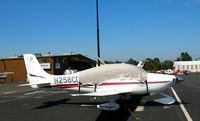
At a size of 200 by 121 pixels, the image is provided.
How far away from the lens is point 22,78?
108 ft

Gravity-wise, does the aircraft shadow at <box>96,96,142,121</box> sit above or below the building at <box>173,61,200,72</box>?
above

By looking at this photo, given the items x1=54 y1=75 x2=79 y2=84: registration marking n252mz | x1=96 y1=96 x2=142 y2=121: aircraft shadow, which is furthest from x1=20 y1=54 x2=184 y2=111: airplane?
x1=96 y1=96 x2=142 y2=121: aircraft shadow

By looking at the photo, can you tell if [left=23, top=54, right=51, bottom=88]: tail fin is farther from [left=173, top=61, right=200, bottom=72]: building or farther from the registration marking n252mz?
[left=173, top=61, right=200, bottom=72]: building

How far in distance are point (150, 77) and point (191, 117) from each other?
211 centimetres

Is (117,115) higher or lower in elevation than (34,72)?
lower

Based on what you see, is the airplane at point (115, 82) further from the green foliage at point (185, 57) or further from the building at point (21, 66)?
the green foliage at point (185, 57)

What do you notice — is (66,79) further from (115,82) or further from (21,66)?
(21,66)

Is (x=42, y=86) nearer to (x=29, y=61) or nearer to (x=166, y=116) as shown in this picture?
(x=29, y=61)

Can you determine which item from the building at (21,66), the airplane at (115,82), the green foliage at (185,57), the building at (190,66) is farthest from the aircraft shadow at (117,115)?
the green foliage at (185,57)

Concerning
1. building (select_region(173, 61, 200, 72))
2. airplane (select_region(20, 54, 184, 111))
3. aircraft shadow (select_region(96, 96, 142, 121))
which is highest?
airplane (select_region(20, 54, 184, 111))

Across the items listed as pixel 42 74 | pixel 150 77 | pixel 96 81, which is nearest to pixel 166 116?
pixel 150 77

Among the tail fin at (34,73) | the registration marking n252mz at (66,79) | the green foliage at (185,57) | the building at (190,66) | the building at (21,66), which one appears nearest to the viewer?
the registration marking n252mz at (66,79)

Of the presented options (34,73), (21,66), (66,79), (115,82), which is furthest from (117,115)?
(21,66)

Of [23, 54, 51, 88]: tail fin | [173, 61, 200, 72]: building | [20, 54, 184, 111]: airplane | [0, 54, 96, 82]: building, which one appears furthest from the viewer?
[173, 61, 200, 72]: building
